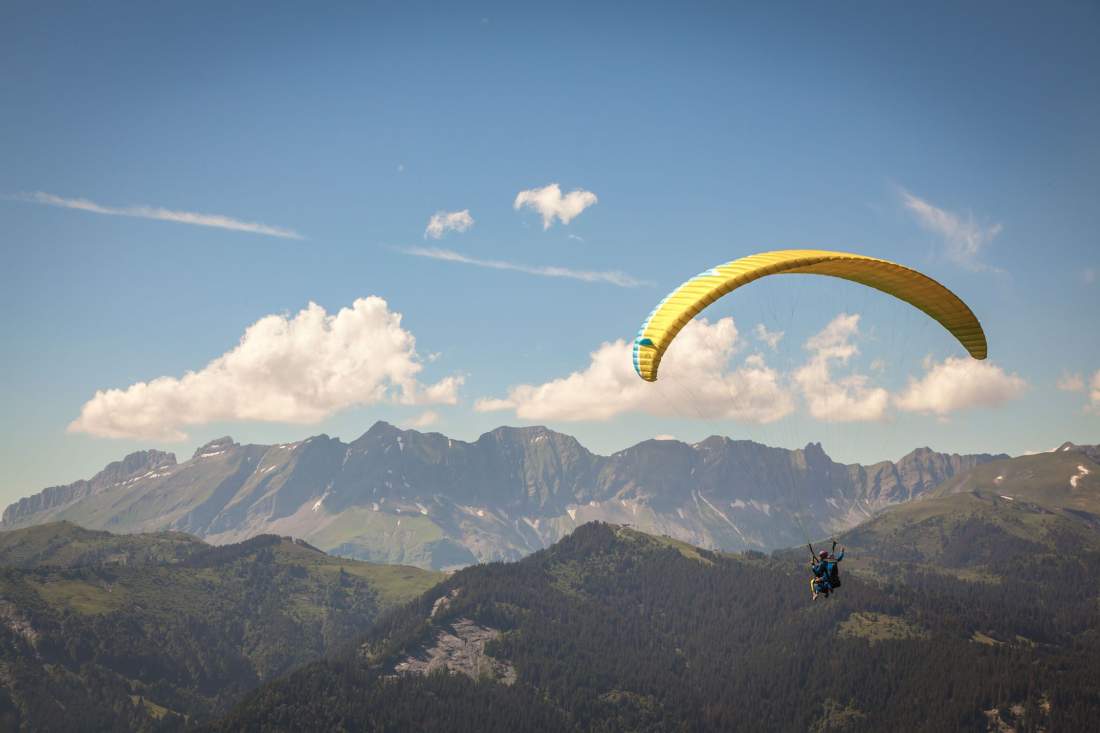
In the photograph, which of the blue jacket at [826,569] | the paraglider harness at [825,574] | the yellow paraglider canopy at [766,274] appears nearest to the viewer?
the yellow paraglider canopy at [766,274]

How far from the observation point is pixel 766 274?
119 ft

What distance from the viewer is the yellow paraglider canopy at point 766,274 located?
35.7 meters

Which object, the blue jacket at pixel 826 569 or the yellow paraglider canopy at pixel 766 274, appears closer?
the yellow paraglider canopy at pixel 766 274

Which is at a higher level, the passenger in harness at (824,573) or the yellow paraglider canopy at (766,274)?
the yellow paraglider canopy at (766,274)

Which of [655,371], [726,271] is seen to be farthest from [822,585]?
[726,271]

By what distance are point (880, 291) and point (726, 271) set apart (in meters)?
12.0

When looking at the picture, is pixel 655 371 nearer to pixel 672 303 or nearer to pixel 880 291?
pixel 672 303

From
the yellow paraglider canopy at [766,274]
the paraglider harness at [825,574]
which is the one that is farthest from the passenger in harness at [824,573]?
the yellow paraglider canopy at [766,274]

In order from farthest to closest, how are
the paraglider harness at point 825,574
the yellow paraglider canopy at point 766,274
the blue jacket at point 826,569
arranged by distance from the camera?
the blue jacket at point 826,569, the paraglider harness at point 825,574, the yellow paraglider canopy at point 766,274

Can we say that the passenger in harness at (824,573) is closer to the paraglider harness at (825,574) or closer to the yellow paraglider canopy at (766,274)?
the paraglider harness at (825,574)

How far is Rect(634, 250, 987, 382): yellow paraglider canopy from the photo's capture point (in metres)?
35.7

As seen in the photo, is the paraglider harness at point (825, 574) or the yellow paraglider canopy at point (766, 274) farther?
the paraglider harness at point (825, 574)

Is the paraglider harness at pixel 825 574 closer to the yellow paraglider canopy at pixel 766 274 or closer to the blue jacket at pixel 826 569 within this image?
the blue jacket at pixel 826 569

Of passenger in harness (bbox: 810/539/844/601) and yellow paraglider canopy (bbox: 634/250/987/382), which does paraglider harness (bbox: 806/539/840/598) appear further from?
yellow paraglider canopy (bbox: 634/250/987/382)
